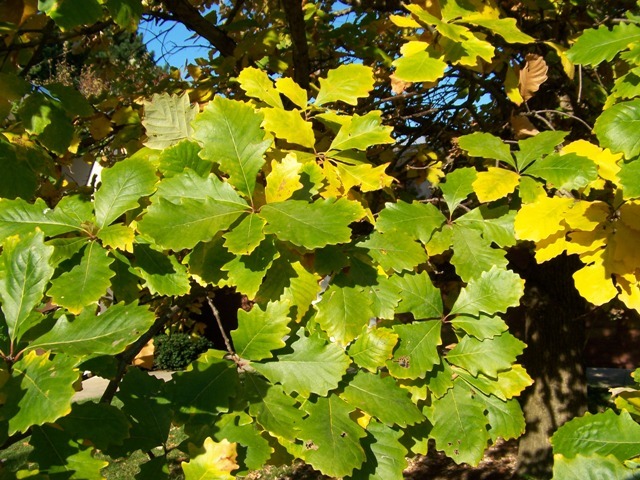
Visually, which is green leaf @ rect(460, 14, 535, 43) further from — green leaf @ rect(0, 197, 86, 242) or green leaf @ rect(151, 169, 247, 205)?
green leaf @ rect(0, 197, 86, 242)

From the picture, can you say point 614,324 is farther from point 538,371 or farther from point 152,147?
point 152,147

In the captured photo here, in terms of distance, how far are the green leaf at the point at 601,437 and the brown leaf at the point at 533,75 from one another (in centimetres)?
150

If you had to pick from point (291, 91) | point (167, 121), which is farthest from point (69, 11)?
point (291, 91)

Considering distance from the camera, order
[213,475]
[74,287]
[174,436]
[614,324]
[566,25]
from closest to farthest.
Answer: [213,475] < [74,287] < [566,25] < [174,436] < [614,324]

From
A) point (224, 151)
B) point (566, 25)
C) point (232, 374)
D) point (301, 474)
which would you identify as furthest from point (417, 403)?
point (301, 474)

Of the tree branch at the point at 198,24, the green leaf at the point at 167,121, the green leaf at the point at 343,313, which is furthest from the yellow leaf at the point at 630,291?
the tree branch at the point at 198,24

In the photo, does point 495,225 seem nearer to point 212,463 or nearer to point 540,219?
point 540,219

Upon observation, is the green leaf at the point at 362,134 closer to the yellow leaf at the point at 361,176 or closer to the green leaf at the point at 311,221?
the yellow leaf at the point at 361,176

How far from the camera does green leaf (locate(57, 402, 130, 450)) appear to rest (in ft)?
3.40

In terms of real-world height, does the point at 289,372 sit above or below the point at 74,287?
below

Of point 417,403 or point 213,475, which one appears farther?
point 417,403

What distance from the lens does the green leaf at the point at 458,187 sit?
5.14ft

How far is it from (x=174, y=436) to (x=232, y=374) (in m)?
7.17

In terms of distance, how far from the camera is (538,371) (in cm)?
434
